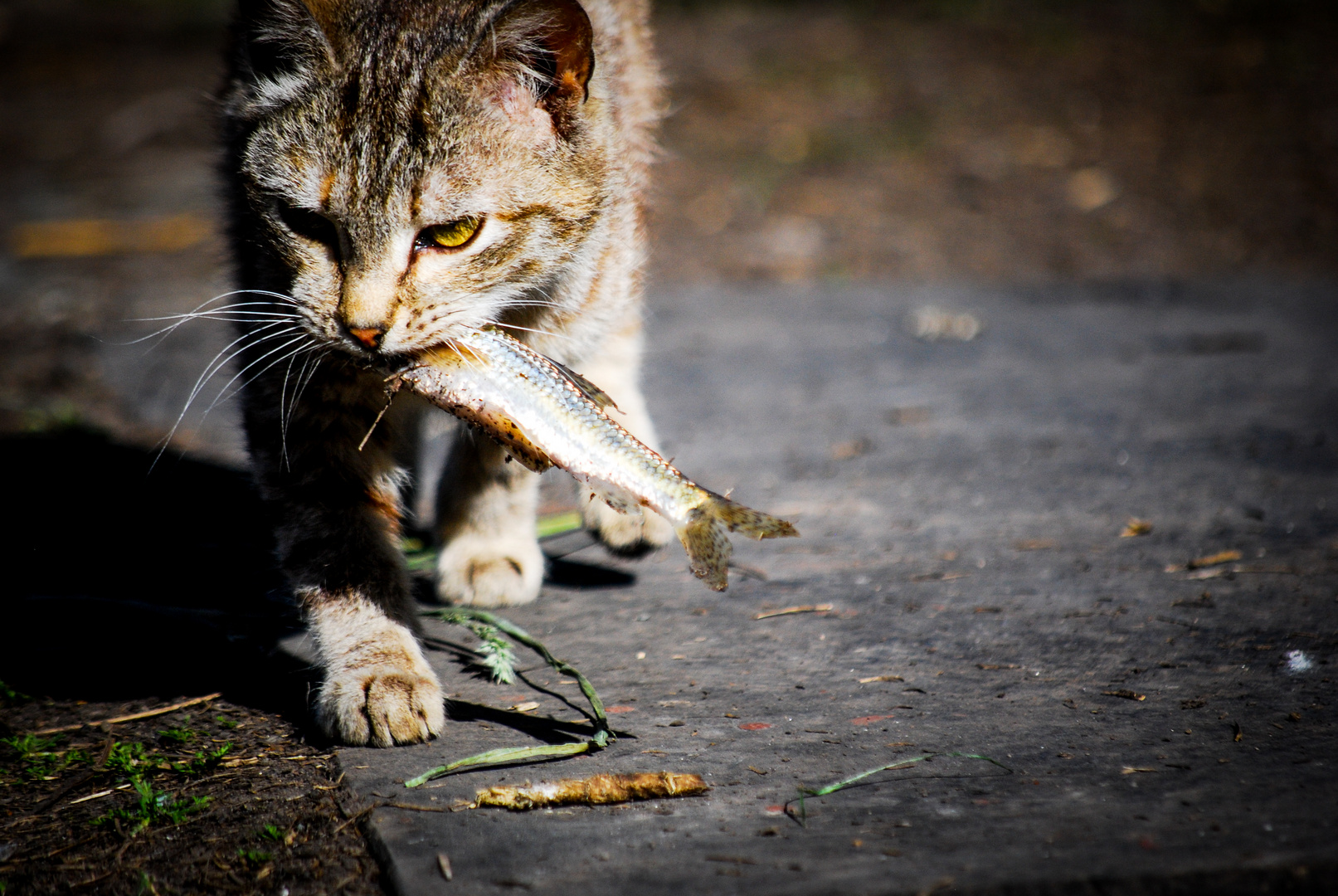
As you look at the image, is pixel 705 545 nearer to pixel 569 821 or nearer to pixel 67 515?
pixel 569 821

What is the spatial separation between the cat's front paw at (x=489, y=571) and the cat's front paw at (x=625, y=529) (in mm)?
174

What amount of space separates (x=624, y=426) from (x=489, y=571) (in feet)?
1.60

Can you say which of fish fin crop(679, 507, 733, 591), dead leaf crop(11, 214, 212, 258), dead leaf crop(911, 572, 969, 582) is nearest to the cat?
fish fin crop(679, 507, 733, 591)

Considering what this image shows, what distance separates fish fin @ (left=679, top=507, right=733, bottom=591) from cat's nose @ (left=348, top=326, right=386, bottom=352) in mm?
661

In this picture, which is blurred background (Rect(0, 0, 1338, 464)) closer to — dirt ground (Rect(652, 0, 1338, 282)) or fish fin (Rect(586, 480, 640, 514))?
dirt ground (Rect(652, 0, 1338, 282))

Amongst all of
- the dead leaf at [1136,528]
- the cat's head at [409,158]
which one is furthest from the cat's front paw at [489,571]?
the dead leaf at [1136,528]

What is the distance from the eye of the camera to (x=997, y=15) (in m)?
9.69

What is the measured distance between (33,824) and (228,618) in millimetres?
742

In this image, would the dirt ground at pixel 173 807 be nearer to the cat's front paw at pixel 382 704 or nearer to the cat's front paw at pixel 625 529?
the cat's front paw at pixel 382 704

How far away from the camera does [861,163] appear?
296 inches

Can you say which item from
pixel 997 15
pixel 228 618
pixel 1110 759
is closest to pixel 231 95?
pixel 228 618

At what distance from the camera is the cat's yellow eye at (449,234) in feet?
6.70

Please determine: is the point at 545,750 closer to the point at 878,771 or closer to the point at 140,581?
the point at 878,771

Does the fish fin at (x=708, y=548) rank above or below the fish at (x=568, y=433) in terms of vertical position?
below
